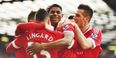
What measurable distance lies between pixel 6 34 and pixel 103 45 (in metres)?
1.61

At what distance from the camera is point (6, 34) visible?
22.2 feet

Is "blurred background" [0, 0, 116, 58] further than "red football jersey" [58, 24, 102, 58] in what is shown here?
Yes

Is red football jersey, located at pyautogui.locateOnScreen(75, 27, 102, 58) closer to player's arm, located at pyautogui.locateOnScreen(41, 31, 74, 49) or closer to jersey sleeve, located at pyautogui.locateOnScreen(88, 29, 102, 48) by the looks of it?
jersey sleeve, located at pyautogui.locateOnScreen(88, 29, 102, 48)

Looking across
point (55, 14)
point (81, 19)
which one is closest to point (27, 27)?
point (81, 19)

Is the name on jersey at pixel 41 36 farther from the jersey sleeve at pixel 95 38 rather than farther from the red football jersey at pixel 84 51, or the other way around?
the jersey sleeve at pixel 95 38

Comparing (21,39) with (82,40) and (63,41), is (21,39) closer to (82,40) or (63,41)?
(63,41)

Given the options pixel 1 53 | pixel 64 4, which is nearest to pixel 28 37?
pixel 64 4

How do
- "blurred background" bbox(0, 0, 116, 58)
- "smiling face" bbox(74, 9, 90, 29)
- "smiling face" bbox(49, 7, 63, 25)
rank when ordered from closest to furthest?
"smiling face" bbox(74, 9, 90, 29) < "smiling face" bbox(49, 7, 63, 25) < "blurred background" bbox(0, 0, 116, 58)

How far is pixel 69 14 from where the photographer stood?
646 cm

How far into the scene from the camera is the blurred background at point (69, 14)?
6402mm

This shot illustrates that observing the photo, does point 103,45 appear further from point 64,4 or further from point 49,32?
point 49,32

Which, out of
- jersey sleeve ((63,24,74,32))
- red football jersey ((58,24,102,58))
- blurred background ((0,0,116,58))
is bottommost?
blurred background ((0,0,116,58))

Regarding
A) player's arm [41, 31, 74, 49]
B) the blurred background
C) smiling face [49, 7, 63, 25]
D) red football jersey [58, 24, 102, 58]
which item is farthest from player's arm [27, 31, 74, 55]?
the blurred background

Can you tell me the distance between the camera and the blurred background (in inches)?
252
